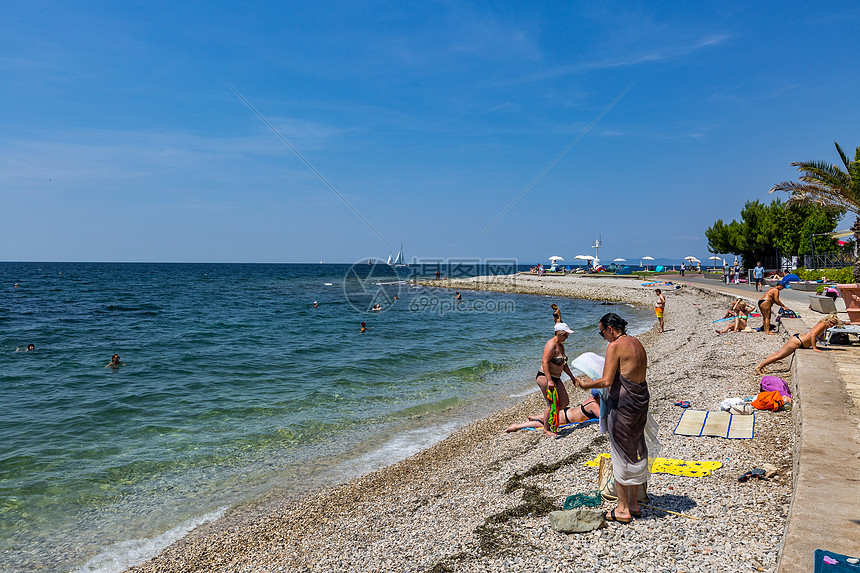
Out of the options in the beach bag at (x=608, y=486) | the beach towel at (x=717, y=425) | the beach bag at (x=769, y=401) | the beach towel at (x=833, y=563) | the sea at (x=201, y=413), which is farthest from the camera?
the beach bag at (x=769, y=401)

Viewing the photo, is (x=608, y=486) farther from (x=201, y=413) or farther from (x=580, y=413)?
(x=201, y=413)

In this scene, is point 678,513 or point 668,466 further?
point 668,466

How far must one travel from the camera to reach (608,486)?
5.07m

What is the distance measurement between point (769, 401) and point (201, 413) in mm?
11506

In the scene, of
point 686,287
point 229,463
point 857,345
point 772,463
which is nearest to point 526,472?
point 772,463

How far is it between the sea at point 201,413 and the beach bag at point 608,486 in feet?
14.8

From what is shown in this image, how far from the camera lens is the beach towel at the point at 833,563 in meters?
3.17

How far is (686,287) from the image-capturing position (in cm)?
3850

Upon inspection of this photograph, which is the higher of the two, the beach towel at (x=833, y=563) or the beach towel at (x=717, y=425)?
the beach towel at (x=833, y=563)

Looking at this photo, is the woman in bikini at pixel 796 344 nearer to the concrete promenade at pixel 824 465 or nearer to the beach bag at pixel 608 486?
the concrete promenade at pixel 824 465

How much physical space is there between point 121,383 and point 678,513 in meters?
15.7

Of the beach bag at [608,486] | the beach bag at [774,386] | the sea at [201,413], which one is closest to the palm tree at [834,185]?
the sea at [201,413]

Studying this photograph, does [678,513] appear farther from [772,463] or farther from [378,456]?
[378,456]

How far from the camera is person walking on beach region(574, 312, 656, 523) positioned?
4434 mm
